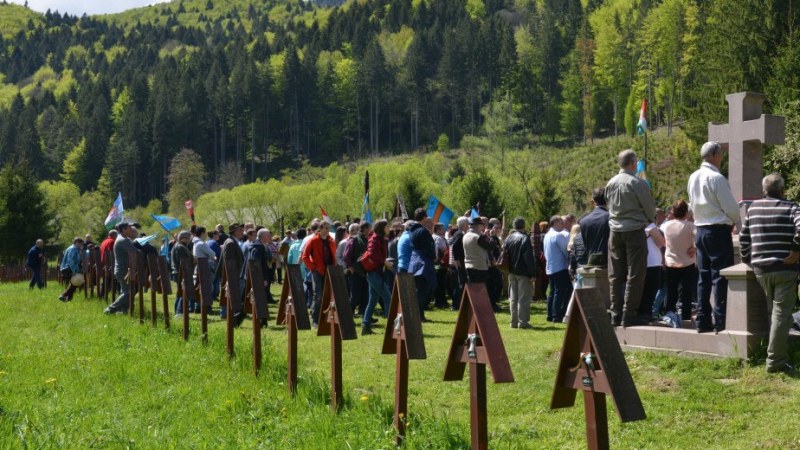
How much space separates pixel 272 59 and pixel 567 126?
53894 mm

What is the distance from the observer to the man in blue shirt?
49.4ft

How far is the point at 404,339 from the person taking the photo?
5.88 m

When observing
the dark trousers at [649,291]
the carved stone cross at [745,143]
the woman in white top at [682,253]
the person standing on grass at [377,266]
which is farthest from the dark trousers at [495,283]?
the carved stone cross at [745,143]

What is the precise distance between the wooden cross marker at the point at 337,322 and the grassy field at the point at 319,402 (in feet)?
0.68

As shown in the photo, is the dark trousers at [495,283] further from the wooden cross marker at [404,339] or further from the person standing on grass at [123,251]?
the wooden cross marker at [404,339]

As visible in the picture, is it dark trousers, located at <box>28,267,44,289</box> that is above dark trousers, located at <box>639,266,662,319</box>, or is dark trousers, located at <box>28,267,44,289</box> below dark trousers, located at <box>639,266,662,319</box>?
below

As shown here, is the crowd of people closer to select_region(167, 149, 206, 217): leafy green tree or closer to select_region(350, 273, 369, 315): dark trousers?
select_region(350, 273, 369, 315): dark trousers

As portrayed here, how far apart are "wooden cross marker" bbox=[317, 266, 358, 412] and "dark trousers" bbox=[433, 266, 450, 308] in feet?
38.2

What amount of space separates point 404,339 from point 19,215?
177 ft

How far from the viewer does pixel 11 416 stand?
6777 mm

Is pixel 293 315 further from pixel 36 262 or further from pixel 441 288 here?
pixel 36 262

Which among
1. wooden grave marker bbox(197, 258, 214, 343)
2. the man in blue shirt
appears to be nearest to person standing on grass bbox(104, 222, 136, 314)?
wooden grave marker bbox(197, 258, 214, 343)

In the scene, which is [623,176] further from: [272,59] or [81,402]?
[272,59]

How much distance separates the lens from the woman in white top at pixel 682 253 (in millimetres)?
11188
